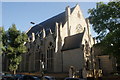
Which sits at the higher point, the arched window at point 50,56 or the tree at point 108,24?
the tree at point 108,24

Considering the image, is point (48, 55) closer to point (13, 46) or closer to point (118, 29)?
point (13, 46)

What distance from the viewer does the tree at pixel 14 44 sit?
34.4m

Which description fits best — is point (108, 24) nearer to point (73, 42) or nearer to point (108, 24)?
point (108, 24)

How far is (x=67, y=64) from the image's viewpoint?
122 feet

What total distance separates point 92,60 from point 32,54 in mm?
19795

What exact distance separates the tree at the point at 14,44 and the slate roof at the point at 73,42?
Answer: 35.3ft

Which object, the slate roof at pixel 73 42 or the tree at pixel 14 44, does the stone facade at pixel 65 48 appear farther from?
the tree at pixel 14 44

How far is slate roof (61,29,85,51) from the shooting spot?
3585 centimetres

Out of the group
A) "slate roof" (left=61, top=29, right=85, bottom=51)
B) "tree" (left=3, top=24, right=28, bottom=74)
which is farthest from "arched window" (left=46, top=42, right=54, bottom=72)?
"tree" (left=3, top=24, right=28, bottom=74)

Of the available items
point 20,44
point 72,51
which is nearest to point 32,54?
point 20,44

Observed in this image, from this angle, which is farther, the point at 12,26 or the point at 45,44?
the point at 45,44

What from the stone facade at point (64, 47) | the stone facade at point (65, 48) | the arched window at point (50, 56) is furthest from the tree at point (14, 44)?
the arched window at point (50, 56)

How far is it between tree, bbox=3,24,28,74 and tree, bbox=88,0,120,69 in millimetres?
16976

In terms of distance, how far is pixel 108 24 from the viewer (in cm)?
2564
